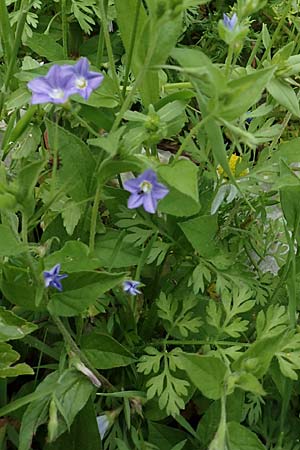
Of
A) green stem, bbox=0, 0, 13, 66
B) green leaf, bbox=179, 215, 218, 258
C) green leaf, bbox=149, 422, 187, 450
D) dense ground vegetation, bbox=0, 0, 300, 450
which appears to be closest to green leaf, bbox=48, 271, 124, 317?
dense ground vegetation, bbox=0, 0, 300, 450

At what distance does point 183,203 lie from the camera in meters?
1.16

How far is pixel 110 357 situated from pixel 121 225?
0.23 meters

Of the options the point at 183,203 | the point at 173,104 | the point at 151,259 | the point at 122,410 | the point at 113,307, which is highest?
the point at 173,104

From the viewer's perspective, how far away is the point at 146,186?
3.17 feet

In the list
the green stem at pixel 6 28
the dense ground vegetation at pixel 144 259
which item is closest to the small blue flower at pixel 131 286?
the dense ground vegetation at pixel 144 259

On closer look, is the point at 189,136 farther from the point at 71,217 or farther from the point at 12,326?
the point at 12,326

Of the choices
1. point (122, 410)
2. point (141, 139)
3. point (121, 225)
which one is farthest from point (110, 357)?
point (141, 139)

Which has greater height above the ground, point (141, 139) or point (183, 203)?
point (141, 139)

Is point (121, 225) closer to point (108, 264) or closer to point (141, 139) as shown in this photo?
point (108, 264)

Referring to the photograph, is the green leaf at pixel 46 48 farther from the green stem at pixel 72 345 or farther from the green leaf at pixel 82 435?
the green leaf at pixel 82 435

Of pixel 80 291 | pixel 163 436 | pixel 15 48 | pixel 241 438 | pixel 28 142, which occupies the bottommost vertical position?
pixel 163 436

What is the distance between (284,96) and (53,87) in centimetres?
39

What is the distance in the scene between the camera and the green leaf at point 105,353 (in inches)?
46.3

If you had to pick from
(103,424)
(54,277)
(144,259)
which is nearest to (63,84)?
(54,277)
